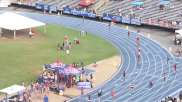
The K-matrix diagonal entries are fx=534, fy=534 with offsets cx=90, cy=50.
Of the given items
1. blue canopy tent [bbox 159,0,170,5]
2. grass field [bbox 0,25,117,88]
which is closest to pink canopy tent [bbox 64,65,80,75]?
grass field [bbox 0,25,117,88]

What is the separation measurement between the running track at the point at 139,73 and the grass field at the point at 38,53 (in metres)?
2.02

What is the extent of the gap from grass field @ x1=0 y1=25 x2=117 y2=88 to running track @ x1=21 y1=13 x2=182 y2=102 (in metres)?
2.02

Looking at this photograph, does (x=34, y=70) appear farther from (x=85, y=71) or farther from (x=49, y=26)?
(x=49, y=26)

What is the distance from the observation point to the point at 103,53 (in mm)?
53719

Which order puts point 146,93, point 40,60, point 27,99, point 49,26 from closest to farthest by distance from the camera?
point 27,99 < point 146,93 < point 40,60 < point 49,26

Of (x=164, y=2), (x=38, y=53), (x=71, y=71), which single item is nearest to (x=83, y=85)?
(x=71, y=71)

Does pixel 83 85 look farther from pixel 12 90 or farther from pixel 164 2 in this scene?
pixel 164 2

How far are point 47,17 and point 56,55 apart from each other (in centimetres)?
1970

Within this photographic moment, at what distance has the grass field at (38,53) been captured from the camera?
45750 mm

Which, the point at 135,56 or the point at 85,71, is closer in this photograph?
the point at 85,71

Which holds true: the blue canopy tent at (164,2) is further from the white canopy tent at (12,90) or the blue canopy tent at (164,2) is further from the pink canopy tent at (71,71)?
the white canopy tent at (12,90)

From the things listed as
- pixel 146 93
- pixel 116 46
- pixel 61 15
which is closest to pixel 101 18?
pixel 61 15

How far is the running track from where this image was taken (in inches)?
1629

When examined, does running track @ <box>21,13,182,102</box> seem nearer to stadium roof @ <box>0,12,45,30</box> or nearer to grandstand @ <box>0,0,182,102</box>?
grandstand @ <box>0,0,182,102</box>
